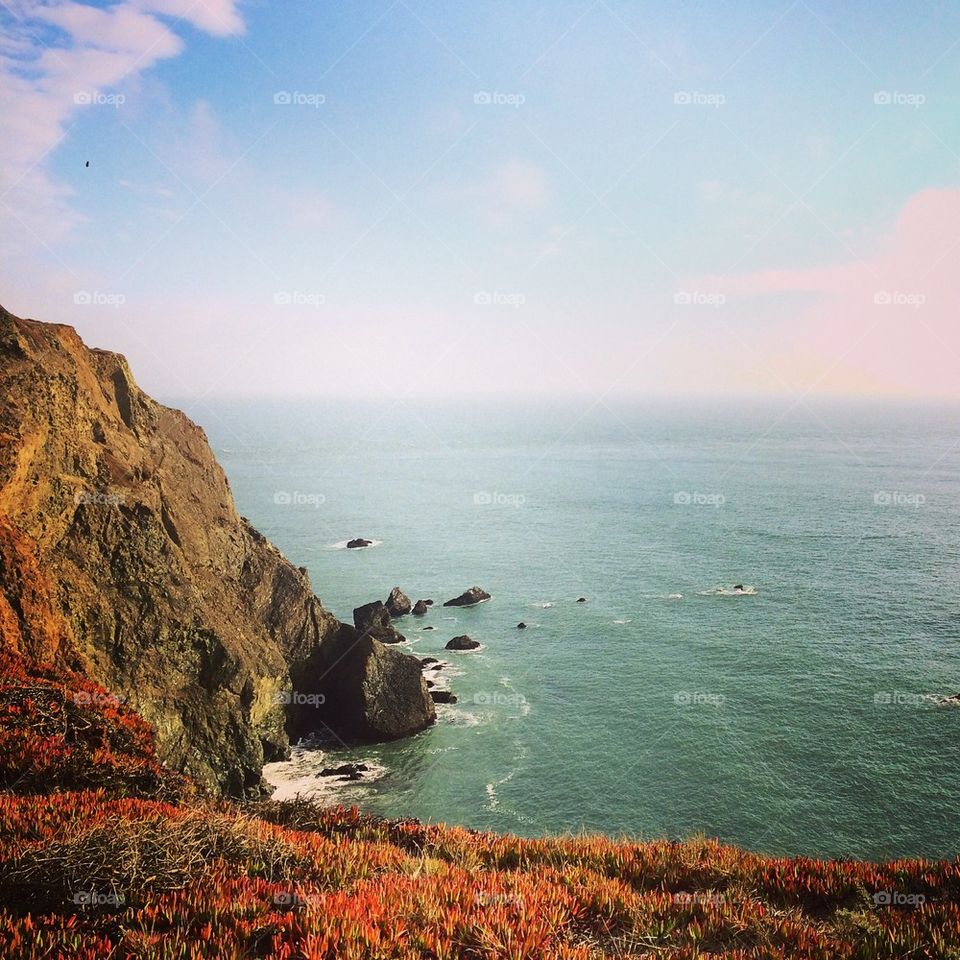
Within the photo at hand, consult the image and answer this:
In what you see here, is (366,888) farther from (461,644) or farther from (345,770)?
(461,644)

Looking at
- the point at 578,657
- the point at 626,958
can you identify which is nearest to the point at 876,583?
the point at 578,657

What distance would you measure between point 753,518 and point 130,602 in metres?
103

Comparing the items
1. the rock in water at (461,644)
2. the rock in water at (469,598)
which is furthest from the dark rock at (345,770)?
the rock in water at (469,598)

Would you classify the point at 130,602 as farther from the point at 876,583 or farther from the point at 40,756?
the point at 876,583

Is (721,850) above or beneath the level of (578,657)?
above

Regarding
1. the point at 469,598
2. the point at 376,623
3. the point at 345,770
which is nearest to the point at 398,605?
the point at 469,598

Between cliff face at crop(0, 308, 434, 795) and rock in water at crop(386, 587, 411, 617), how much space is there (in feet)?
70.7

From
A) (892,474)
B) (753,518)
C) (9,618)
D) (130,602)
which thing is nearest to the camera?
(9,618)

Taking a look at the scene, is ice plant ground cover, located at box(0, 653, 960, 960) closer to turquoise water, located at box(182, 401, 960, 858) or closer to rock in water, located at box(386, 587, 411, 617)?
turquoise water, located at box(182, 401, 960, 858)

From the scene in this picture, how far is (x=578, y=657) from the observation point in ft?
180

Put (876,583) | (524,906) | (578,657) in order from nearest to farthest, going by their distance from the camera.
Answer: (524,906) → (578,657) → (876,583)

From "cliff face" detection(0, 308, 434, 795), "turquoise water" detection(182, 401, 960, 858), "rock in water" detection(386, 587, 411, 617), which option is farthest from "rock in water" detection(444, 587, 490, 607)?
"cliff face" detection(0, 308, 434, 795)

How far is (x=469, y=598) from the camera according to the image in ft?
234

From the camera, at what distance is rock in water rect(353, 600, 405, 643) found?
192ft
